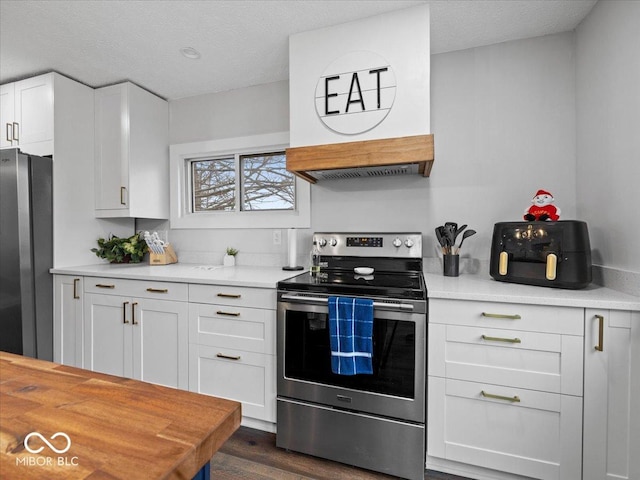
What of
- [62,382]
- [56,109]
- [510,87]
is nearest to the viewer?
[62,382]

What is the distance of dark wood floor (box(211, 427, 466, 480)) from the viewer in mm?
1608

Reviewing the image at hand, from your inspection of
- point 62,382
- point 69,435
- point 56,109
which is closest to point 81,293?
point 56,109

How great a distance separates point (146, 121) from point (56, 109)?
60cm

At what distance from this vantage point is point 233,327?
1.96 metres

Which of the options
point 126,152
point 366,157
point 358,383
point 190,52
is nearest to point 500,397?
point 358,383

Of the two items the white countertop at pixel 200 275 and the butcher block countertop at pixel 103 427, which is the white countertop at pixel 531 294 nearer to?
the white countertop at pixel 200 275

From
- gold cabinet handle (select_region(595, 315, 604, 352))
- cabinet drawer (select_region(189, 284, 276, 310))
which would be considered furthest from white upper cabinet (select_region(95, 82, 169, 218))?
gold cabinet handle (select_region(595, 315, 604, 352))

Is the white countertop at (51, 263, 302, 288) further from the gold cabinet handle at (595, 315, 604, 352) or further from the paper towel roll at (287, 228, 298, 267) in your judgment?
the gold cabinet handle at (595, 315, 604, 352)

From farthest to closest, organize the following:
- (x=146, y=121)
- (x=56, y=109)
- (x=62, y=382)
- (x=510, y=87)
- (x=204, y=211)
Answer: (x=204, y=211) < (x=146, y=121) < (x=56, y=109) < (x=510, y=87) < (x=62, y=382)

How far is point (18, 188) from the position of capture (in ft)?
7.43

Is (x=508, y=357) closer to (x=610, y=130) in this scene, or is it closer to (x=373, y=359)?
(x=373, y=359)

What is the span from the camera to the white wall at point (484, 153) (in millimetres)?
2000

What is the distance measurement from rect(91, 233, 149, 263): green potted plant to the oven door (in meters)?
1.71

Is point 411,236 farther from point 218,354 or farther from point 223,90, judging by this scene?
point 223,90
